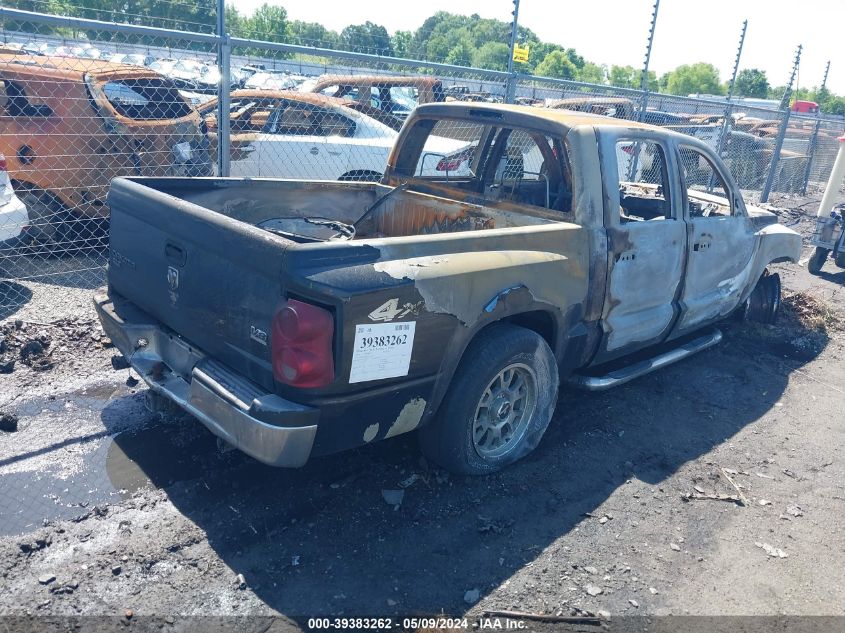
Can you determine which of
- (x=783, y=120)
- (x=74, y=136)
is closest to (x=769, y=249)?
(x=74, y=136)

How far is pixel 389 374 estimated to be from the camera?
3.11 m

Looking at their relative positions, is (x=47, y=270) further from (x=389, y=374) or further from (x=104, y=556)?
(x=389, y=374)

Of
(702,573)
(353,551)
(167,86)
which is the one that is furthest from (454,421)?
(167,86)

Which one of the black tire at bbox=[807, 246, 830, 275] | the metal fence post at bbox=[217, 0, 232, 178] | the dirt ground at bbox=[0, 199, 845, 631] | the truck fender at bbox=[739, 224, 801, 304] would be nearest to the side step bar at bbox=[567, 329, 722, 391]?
the dirt ground at bbox=[0, 199, 845, 631]

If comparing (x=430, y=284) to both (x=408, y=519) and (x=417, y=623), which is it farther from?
(x=417, y=623)

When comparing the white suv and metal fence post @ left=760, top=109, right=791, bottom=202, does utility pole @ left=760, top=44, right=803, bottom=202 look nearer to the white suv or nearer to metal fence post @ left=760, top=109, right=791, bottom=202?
metal fence post @ left=760, top=109, right=791, bottom=202

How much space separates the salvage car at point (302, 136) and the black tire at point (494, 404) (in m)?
5.31

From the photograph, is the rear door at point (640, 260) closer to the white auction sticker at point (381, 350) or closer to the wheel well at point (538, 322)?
the wheel well at point (538, 322)

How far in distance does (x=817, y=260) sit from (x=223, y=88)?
838 cm

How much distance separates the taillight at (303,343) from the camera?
2822 millimetres

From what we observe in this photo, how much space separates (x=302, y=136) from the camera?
8570mm

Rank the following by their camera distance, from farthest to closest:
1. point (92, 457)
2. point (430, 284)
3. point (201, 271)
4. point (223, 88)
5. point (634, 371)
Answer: point (223, 88)
point (634, 371)
point (92, 457)
point (201, 271)
point (430, 284)

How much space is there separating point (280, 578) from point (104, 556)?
0.80 meters

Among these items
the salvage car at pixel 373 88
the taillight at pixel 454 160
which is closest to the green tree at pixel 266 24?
the salvage car at pixel 373 88
